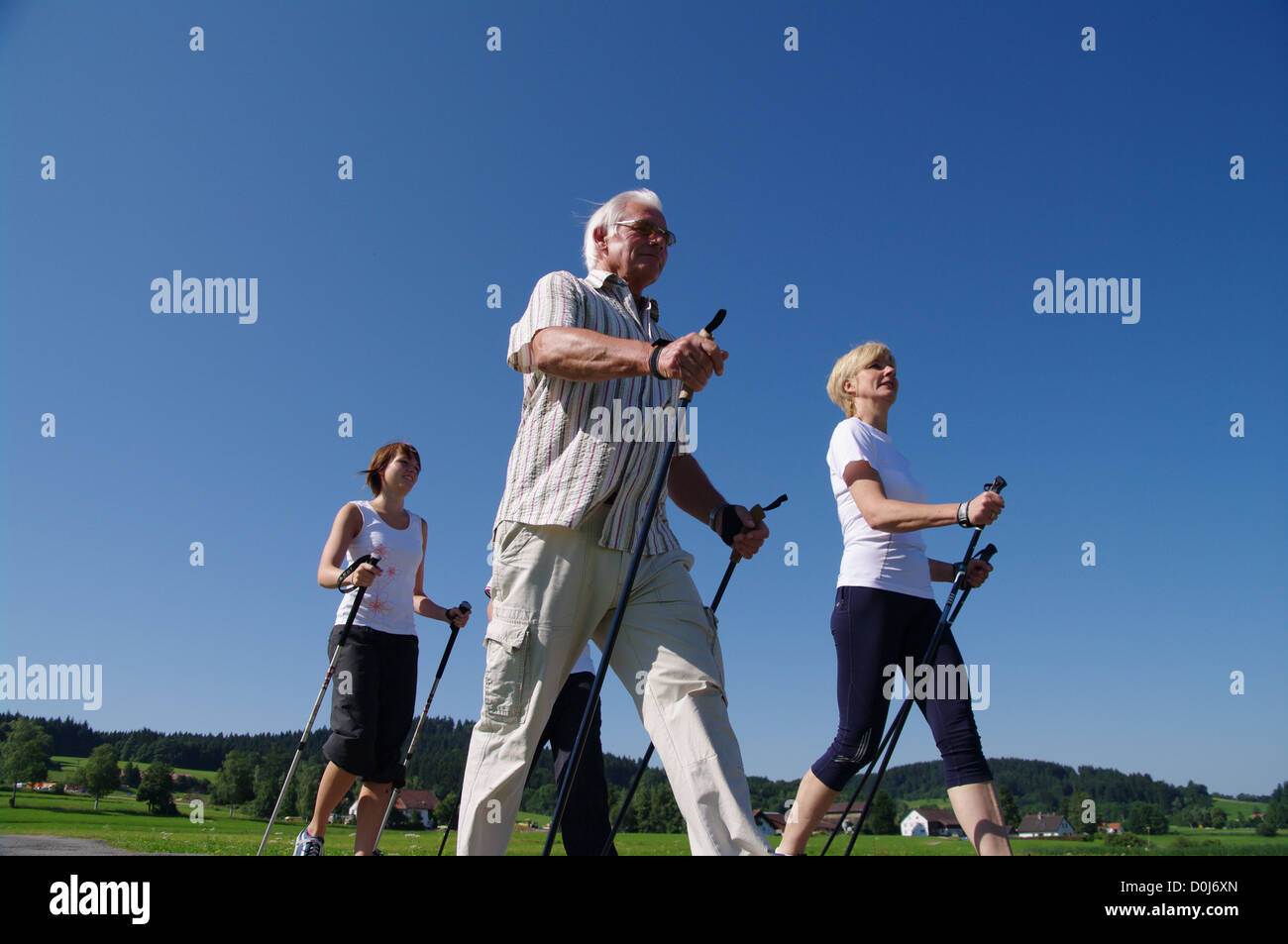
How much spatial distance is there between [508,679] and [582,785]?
6.06 feet

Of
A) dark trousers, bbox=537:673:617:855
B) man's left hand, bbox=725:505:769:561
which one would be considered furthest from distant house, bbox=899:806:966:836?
man's left hand, bbox=725:505:769:561

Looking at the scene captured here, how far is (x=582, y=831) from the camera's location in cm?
400

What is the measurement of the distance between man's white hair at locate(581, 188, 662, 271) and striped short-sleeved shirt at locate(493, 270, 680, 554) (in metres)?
0.39

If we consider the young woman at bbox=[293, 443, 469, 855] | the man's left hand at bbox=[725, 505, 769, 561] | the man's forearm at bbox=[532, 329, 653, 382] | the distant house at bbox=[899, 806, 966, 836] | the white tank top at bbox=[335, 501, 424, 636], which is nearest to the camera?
the man's forearm at bbox=[532, 329, 653, 382]

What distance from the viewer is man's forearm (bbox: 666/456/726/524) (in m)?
3.30

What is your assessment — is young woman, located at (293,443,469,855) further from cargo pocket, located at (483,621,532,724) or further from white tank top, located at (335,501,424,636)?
cargo pocket, located at (483,621,532,724)

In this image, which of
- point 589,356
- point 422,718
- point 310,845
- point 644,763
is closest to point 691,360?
point 589,356

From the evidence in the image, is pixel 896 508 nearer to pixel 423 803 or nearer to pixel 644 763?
pixel 644 763

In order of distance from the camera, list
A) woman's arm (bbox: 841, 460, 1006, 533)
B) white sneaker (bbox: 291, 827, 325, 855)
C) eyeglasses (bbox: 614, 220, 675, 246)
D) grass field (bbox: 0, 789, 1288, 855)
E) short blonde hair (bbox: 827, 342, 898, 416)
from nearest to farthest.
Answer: eyeglasses (bbox: 614, 220, 675, 246) → woman's arm (bbox: 841, 460, 1006, 533) → short blonde hair (bbox: 827, 342, 898, 416) → white sneaker (bbox: 291, 827, 325, 855) → grass field (bbox: 0, 789, 1288, 855)

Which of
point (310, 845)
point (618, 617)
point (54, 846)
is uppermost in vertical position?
point (618, 617)

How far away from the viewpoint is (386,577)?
5426 millimetres
